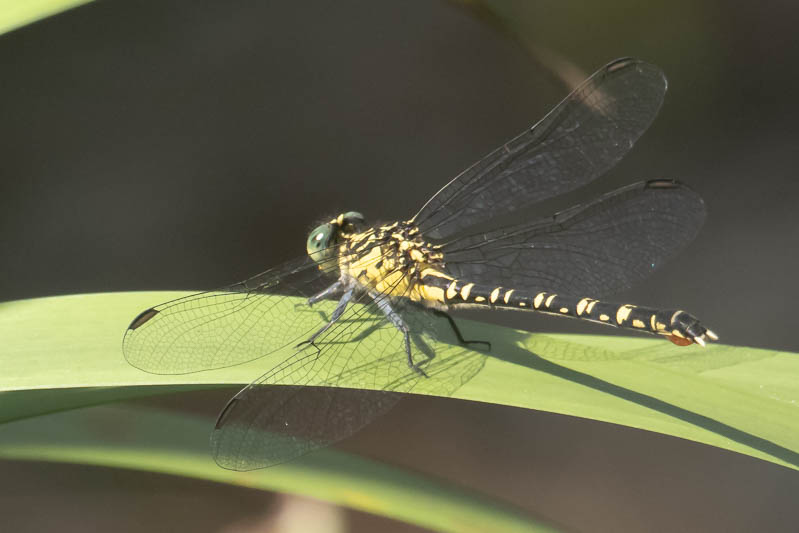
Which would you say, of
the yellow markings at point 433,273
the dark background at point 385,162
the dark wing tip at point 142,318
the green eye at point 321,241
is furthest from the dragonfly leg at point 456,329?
the dark background at point 385,162

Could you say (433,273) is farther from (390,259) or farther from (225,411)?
(225,411)

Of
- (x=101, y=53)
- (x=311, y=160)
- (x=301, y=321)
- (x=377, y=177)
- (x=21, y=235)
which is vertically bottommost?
(x=301, y=321)

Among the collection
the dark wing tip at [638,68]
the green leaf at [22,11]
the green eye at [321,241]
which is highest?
the green leaf at [22,11]

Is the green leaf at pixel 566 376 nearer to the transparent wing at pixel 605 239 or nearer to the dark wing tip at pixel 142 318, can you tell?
the dark wing tip at pixel 142 318

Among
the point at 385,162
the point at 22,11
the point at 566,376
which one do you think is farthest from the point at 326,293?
the point at 385,162

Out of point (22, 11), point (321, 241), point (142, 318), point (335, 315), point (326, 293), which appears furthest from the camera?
point (321, 241)

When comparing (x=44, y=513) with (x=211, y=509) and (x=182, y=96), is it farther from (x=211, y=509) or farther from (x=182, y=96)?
(x=182, y=96)

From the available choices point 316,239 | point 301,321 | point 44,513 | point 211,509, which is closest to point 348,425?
point 301,321
